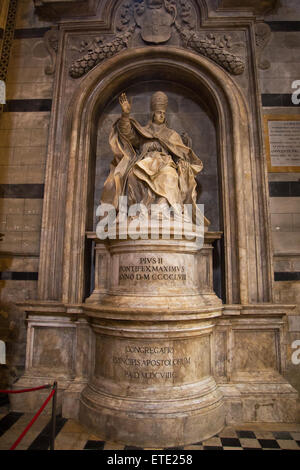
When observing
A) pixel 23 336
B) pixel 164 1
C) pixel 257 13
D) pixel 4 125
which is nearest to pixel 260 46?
pixel 257 13

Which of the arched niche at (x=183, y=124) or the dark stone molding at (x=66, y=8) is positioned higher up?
the dark stone molding at (x=66, y=8)

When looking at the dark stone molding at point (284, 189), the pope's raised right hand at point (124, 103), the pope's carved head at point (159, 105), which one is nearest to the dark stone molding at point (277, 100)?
the dark stone molding at point (284, 189)

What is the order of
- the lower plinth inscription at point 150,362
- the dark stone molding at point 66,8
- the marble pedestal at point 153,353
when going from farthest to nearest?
the dark stone molding at point 66,8
the lower plinth inscription at point 150,362
the marble pedestal at point 153,353

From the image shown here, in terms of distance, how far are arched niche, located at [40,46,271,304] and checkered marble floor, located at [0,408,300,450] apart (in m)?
1.52

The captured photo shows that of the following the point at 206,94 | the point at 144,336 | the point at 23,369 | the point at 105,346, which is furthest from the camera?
the point at 206,94

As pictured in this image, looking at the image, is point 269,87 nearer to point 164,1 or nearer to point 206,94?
point 206,94

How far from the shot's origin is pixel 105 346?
3891 millimetres

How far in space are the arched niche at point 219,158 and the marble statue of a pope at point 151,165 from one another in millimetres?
557

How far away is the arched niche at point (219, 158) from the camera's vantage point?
179 inches

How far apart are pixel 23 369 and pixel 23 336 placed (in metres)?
0.48

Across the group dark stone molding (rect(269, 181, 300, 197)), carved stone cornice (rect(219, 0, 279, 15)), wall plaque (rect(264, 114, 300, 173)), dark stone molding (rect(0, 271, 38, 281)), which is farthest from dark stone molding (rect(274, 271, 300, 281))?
carved stone cornice (rect(219, 0, 279, 15))

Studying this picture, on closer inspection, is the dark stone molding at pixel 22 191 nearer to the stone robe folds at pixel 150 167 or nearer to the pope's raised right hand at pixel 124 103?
the stone robe folds at pixel 150 167

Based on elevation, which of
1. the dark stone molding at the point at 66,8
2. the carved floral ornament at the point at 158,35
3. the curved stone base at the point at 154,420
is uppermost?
the dark stone molding at the point at 66,8

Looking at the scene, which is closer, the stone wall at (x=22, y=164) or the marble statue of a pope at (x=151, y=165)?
the marble statue of a pope at (x=151, y=165)
